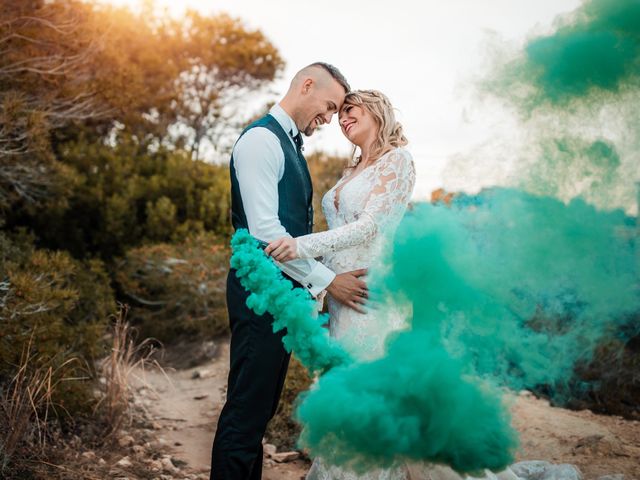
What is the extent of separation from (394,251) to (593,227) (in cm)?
86

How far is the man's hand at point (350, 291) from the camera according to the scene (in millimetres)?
3094

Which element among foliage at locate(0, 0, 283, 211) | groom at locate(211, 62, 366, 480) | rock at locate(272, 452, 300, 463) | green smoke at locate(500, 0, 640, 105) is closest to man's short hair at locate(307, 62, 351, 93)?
groom at locate(211, 62, 366, 480)

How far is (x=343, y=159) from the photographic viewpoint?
1155 centimetres

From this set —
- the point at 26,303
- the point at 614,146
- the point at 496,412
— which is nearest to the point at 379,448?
the point at 496,412

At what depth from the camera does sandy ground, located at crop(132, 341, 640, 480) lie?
4.53 metres

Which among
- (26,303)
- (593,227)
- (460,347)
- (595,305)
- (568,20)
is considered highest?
(568,20)

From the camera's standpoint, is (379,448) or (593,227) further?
(593,227)

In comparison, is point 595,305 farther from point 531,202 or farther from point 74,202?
point 74,202

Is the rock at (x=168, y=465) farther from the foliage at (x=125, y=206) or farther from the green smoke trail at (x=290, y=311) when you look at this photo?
the foliage at (x=125, y=206)

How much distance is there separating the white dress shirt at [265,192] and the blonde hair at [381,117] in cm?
61

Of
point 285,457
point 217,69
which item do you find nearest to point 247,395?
point 285,457

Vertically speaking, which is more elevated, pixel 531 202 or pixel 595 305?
pixel 531 202

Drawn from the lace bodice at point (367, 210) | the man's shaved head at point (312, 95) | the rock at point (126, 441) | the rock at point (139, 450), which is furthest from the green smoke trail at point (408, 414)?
the rock at point (126, 441)

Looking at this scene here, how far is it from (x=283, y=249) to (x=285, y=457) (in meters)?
2.48
